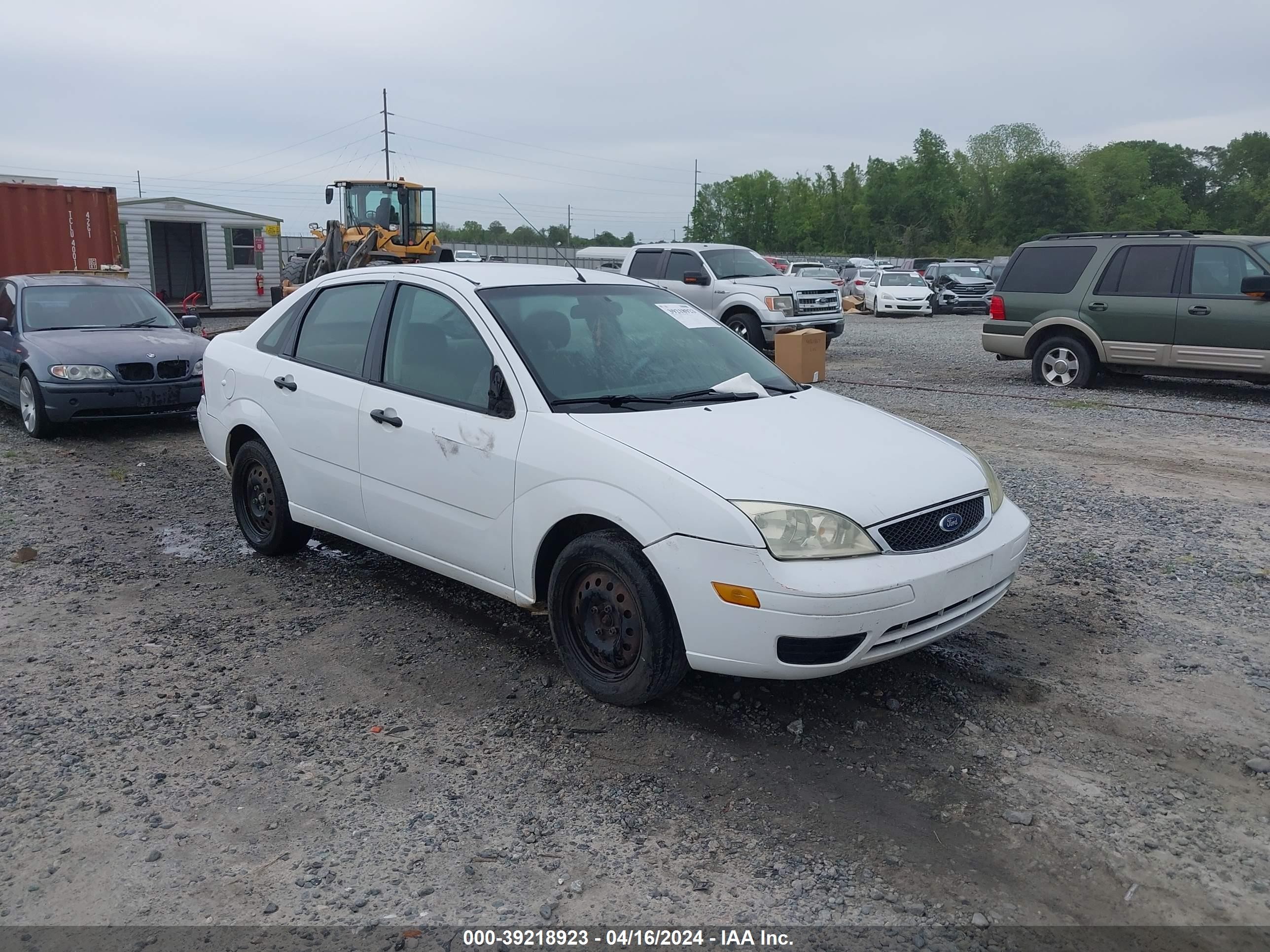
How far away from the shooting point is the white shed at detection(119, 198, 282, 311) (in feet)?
88.7

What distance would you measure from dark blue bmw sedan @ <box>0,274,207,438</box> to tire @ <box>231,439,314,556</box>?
11.4 ft

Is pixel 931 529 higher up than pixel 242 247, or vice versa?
pixel 242 247

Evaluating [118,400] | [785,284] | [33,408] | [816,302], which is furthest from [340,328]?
[816,302]

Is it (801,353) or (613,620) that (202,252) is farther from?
(613,620)

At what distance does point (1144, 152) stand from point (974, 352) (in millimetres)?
97769

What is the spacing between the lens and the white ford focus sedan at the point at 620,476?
360cm

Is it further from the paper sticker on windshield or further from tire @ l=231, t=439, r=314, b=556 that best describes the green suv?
tire @ l=231, t=439, r=314, b=556

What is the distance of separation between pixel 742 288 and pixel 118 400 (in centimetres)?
979

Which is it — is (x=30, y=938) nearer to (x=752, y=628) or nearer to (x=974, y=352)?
(x=752, y=628)

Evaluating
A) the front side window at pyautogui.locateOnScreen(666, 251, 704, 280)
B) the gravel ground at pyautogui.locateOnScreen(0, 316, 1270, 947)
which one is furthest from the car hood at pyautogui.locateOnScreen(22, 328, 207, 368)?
the front side window at pyautogui.locateOnScreen(666, 251, 704, 280)

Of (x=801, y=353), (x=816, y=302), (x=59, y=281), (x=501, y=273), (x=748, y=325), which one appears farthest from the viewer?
(x=816, y=302)

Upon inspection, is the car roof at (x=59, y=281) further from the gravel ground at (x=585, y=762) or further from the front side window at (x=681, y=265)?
the front side window at (x=681, y=265)

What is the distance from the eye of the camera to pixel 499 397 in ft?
14.4

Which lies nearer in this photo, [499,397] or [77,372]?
[499,397]
